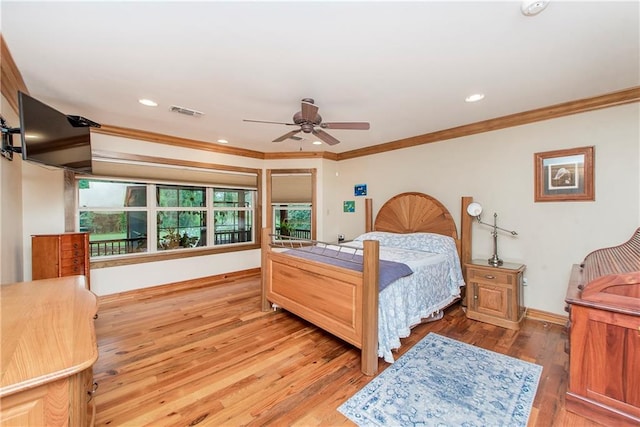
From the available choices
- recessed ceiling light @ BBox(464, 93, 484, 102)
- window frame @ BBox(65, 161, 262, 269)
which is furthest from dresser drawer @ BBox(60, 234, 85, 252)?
recessed ceiling light @ BBox(464, 93, 484, 102)

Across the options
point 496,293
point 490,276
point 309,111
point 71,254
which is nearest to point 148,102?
point 309,111

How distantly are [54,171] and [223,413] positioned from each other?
12.1 ft

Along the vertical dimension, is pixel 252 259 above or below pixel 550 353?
above

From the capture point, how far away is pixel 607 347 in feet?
5.40

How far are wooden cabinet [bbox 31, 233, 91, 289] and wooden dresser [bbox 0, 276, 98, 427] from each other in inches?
77.1

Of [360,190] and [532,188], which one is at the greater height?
[360,190]

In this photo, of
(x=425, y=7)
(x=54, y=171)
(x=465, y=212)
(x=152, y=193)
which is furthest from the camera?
(x=152, y=193)

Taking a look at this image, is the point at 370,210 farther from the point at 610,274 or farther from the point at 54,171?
the point at 54,171

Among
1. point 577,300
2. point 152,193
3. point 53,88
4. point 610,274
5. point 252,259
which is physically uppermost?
point 53,88

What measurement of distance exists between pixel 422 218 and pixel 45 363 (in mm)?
4102

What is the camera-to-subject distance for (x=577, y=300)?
68.5 inches

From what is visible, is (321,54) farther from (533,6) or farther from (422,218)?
(422,218)

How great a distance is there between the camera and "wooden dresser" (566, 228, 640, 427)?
5.15 ft

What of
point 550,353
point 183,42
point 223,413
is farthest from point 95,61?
point 550,353
